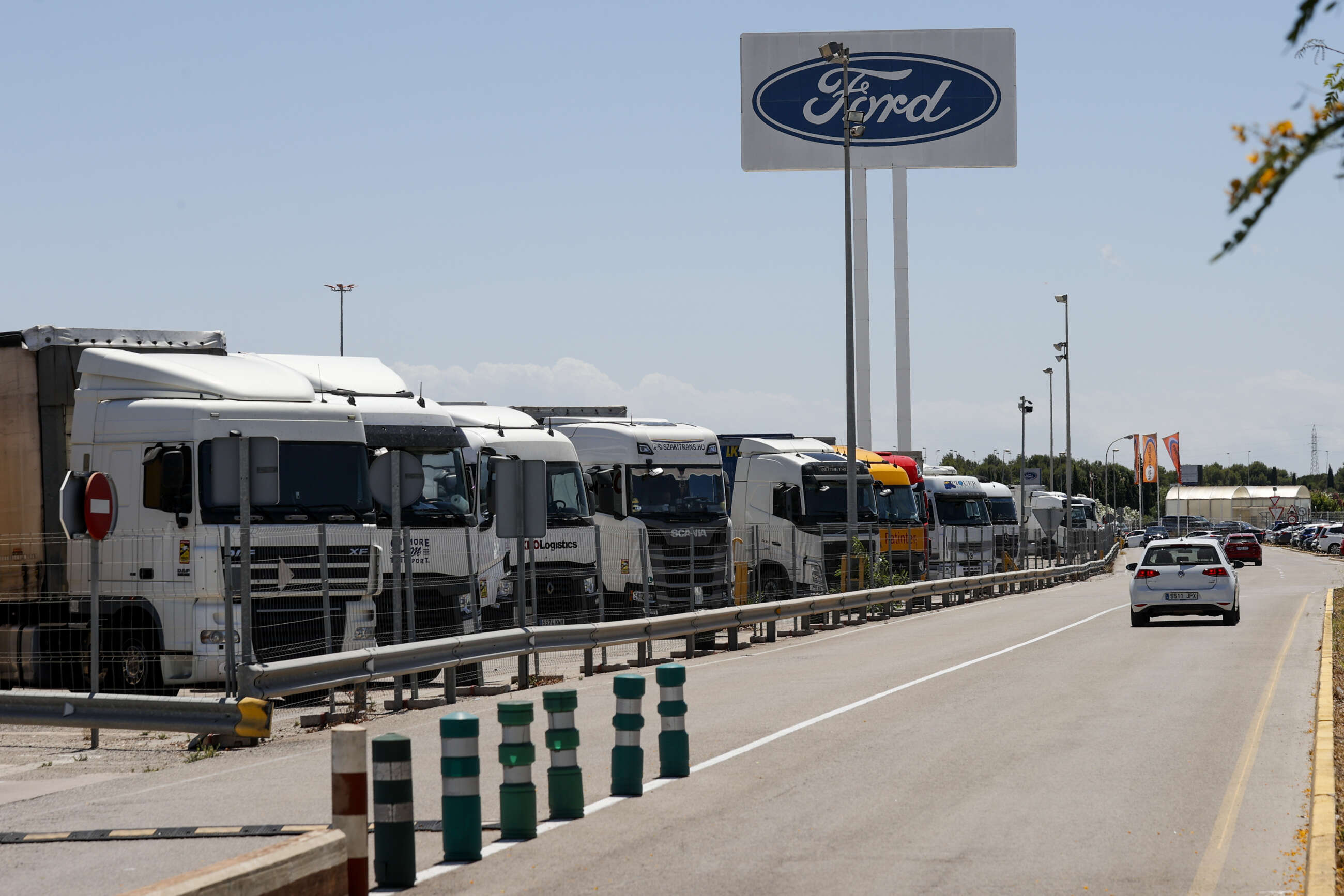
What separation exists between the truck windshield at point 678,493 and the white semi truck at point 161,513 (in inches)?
364

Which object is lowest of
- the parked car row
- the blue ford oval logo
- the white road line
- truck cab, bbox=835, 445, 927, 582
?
the parked car row

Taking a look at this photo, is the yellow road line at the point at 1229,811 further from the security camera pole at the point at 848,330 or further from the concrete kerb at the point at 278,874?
the security camera pole at the point at 848,330

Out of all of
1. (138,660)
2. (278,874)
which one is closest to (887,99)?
(138,660)

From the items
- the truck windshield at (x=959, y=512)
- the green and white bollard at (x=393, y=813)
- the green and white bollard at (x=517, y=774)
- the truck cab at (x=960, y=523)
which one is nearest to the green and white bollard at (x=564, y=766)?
the green and white bollard at (x=517, y=774)

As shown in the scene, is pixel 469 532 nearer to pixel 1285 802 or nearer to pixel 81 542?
pixel 81 542

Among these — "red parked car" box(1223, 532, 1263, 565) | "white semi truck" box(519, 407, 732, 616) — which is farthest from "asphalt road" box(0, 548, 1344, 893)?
"red parked car" box(1223, 532, 1263, 565)

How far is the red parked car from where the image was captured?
211 ft

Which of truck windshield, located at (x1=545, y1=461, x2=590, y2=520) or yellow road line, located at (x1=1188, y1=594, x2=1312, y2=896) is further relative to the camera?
truck windshield, located at (x1=545, y1=461, x2=590, y2=520)

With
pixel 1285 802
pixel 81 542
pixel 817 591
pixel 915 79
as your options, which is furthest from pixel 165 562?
pixel 915 79

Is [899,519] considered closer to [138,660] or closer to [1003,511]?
[1003,511]

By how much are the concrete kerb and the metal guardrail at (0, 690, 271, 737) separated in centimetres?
546

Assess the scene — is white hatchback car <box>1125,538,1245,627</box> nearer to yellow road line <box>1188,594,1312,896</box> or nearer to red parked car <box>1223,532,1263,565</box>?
yellow road line <box>1188,594,1312,896</box>

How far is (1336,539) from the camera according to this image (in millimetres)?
77188

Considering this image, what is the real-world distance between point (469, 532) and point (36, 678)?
5.61m
